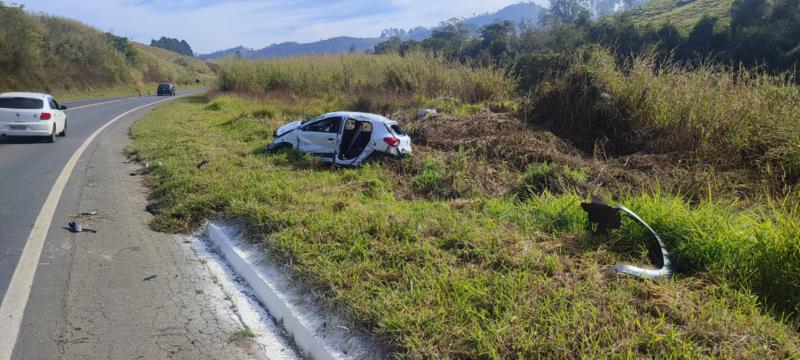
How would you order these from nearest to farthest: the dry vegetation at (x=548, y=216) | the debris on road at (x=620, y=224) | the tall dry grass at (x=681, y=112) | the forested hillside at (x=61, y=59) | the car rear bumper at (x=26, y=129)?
the dry vegetation at (x=548, y=216) → the debris on road at (x=620, y=224) → the tall dry grass at (x=681, y=112) → the car rear bumper at (x=26, y=129) → the forested hillside at (x=61, y=59)

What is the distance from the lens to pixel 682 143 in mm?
9266

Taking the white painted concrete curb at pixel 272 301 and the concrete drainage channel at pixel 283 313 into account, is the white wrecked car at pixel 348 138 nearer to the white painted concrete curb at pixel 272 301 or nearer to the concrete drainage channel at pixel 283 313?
the white painted concrete curb at pixel 272 301

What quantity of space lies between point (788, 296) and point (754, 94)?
6747 millimetres

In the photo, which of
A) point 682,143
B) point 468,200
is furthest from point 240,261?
point 682,143

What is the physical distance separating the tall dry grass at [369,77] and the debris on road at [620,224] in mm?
14032

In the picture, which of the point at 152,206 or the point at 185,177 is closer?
the point at 152,206

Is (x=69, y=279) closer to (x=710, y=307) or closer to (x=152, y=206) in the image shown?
(x=152, y=206)

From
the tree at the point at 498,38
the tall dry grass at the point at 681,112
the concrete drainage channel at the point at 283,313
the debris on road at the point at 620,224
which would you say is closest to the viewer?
the concrete drainage channel at the point at 283,313

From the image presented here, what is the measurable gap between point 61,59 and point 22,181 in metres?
47.8

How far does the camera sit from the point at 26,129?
44.2 feet

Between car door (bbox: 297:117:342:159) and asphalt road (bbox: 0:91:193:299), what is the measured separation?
4325mm

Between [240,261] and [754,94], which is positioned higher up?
[754,94]

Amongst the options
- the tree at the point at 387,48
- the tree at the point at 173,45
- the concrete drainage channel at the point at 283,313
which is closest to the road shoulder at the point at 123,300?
the concrete drainage channel at the point at 283,313

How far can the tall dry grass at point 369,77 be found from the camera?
19094 millimetres
